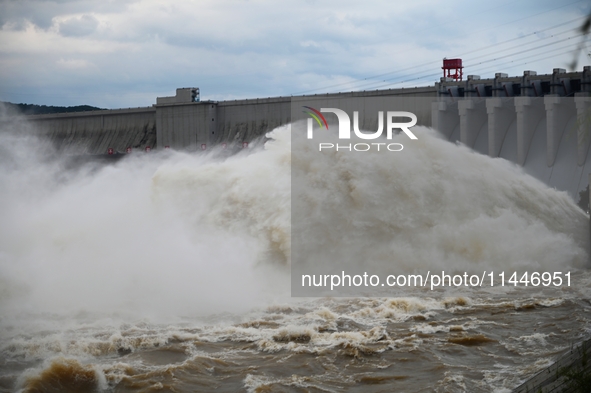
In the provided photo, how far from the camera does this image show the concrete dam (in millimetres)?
30062

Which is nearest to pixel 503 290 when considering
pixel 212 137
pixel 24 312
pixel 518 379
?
pixel 518 379

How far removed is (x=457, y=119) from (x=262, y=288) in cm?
2092

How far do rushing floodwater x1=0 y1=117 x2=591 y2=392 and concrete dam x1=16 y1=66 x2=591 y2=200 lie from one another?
14.9ft

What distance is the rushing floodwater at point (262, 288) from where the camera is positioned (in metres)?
12.3

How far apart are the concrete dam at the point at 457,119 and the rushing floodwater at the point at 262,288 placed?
4.54m

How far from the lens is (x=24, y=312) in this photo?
15.7 m

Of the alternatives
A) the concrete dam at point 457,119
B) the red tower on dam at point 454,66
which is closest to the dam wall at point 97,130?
the concrete dam at point 457,119

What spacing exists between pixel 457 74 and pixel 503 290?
31.3 m

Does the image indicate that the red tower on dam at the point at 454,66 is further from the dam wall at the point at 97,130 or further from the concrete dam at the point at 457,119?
the dam wall at the point at 97,130

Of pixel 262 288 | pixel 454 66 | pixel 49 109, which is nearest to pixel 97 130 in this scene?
pixel 49 109

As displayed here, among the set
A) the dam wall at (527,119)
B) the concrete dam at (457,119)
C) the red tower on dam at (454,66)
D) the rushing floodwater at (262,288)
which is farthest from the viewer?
the red tower on dam at (454,66)

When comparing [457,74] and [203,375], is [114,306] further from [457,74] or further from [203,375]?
[457,74]

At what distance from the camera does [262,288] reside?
59.4ft

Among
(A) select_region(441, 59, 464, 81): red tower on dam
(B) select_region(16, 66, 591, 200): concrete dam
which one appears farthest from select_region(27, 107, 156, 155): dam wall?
(A) select_region(441, 59, 464, 81): red tower on dam
